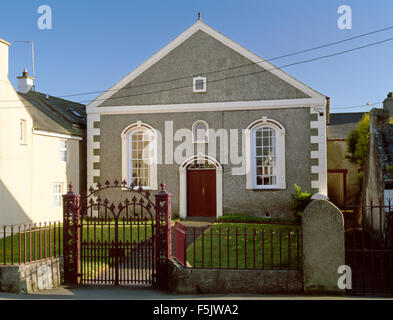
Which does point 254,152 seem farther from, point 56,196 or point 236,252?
point 236,252

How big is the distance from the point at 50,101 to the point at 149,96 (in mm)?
6995

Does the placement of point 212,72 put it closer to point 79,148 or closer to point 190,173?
point 190,173

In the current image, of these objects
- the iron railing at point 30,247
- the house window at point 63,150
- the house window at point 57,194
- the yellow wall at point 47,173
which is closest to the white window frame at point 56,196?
the house window at point 57,194

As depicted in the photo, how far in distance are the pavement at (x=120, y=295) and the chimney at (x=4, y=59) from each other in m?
11.1

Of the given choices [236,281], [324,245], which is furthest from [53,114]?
[324,245]

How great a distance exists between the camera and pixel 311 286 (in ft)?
30.1

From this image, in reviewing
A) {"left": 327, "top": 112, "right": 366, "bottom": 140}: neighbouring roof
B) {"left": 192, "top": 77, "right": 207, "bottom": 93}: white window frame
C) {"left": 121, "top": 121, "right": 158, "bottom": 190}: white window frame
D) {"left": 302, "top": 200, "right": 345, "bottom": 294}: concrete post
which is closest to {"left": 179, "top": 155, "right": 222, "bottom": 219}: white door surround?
{"left": 121, "top": 121, "right": 158, "bottom": 190}: white window frame

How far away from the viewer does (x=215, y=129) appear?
70.6 feet

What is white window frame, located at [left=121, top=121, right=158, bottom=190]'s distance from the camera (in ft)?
72.4

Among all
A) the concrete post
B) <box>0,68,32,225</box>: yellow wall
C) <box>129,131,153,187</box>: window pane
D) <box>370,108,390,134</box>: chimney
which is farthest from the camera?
<box>129,131,153,187</box>: window pane

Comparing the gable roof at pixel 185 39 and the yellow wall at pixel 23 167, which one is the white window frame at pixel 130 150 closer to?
the gable roof at pixel 185 39

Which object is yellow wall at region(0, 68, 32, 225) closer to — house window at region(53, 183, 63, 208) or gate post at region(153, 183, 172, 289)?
house window at region(53, 183, 63, 208)

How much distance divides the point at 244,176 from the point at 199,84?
5.01m

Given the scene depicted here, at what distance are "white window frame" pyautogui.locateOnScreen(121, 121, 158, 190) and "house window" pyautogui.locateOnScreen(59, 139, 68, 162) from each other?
3.13 metres
